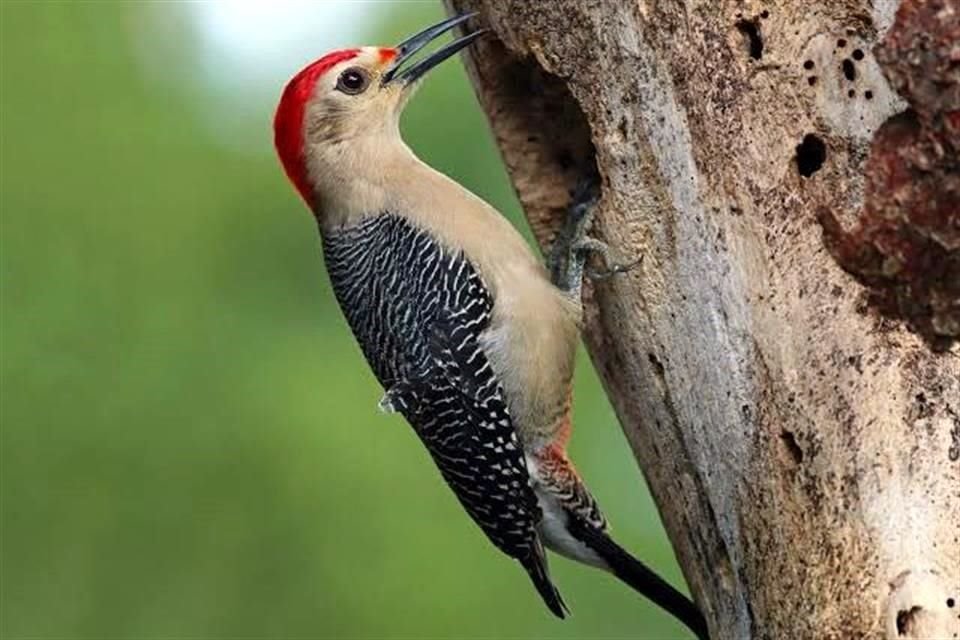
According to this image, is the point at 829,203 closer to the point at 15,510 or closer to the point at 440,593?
the point at 440,593

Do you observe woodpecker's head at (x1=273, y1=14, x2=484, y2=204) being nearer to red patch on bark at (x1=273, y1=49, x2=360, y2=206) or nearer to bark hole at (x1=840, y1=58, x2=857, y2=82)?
red patch on bark at (x1=273, y1=49, x2=360, y2=206)

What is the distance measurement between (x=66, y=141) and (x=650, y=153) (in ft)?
14.1

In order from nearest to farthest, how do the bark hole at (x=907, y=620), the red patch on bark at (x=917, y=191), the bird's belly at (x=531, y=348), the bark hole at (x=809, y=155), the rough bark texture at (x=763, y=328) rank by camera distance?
the red patch on bark at (x=917, y=191) < the bark hole at (x=907, y=620) < the rough bark texture at (x=763, y=328) < the bark hole at (x=809, y=155) < the bird's belly at (x=531, y=348)

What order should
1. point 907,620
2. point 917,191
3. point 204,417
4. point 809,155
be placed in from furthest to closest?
point 204,417, point 809,155, point 907,620, point 917,191

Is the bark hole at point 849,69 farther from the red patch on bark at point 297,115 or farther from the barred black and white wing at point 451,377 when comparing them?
the red patch on bark at point 297,115

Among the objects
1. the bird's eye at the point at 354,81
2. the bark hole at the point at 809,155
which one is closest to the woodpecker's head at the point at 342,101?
the bird's eye at the point at 354,81

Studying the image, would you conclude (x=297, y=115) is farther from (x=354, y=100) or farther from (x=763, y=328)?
(x=763, y=328)

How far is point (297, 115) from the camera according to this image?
5.81 meters

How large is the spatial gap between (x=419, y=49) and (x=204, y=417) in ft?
8.83

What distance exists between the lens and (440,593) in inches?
308

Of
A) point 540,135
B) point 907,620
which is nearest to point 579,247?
point 540,135

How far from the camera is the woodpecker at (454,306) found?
5.46 meters

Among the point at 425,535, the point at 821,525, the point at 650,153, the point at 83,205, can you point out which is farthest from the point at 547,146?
the point at 83,205

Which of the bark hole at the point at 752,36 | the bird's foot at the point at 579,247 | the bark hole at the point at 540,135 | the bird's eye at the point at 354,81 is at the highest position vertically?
the bark hole at the point at 752,36
